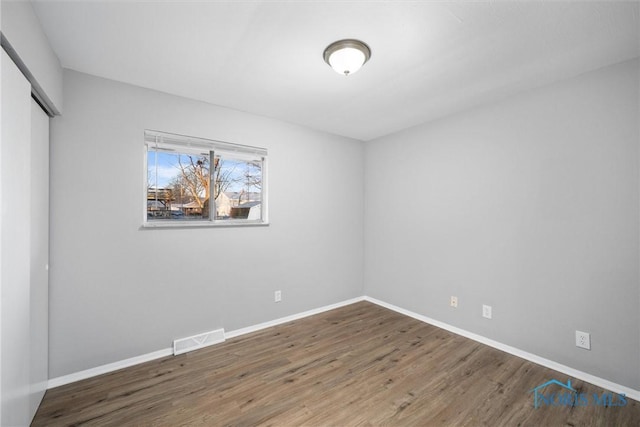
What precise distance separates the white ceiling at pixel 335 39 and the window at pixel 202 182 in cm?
52

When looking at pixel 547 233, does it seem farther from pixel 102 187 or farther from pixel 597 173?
pixel 102 187

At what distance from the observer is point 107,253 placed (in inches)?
89.3

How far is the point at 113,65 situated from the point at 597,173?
3.86 metres

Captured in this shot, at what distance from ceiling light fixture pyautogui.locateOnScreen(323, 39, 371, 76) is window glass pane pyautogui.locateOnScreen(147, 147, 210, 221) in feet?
5.55

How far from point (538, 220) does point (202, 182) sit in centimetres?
326

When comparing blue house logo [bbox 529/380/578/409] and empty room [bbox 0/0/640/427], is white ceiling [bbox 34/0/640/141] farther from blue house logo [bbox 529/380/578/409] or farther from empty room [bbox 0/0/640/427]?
blue house logo [bbox 529/380/578/409]

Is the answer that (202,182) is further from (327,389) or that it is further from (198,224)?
(327,389)

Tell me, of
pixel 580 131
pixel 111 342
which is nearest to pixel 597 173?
pixel 580 131

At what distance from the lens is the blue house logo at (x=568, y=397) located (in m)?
1.88

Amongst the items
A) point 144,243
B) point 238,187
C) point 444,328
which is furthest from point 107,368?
point 444,328

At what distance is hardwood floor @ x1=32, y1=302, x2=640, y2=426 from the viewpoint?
1.76 metres

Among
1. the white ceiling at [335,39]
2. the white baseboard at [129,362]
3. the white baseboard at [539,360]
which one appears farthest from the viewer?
the white baseboard at [129,362]

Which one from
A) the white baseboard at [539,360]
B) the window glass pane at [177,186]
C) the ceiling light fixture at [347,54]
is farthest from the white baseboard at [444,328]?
the ceiling light fixture at [347,54]

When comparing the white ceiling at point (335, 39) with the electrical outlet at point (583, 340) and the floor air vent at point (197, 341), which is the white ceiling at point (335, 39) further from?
the floor air vent at point (197, 341)
